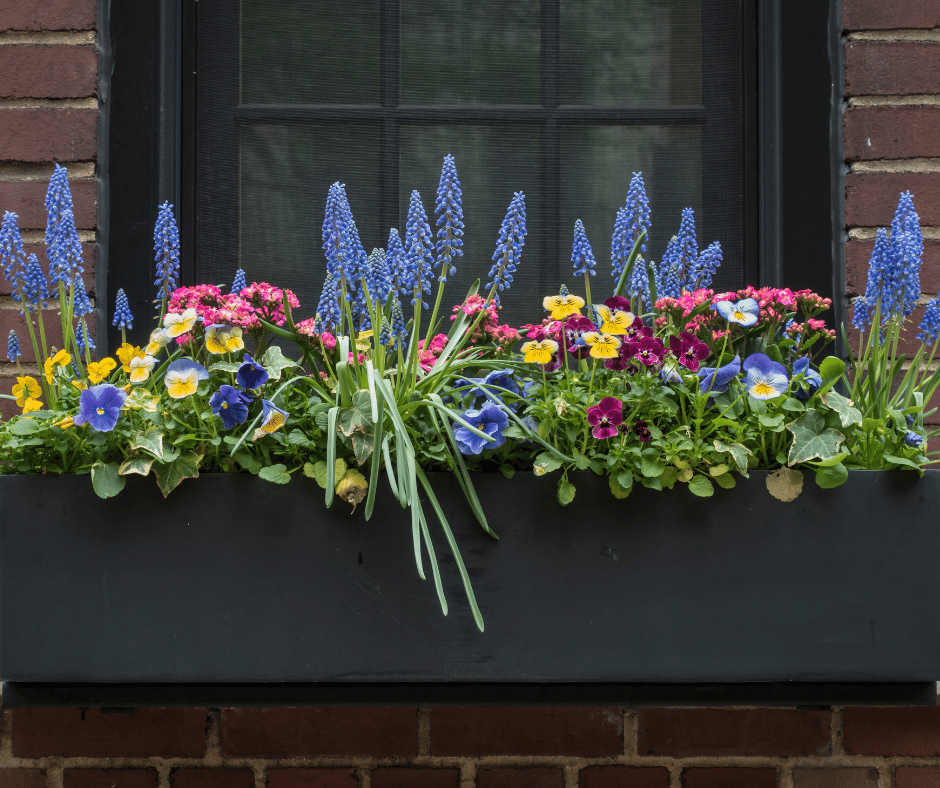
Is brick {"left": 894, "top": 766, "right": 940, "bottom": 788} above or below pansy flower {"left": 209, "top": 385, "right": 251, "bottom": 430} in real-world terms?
below

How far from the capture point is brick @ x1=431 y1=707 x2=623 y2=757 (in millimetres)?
1204

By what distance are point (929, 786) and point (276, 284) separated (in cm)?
137

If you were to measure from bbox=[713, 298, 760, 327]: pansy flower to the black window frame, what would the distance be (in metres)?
0.45

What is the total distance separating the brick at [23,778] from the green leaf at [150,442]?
0.72m

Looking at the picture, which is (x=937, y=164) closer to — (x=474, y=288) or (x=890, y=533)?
(x=890, y=533)

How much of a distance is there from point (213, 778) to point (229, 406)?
0.70 m

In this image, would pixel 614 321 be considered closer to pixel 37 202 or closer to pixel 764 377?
pixel 764 377

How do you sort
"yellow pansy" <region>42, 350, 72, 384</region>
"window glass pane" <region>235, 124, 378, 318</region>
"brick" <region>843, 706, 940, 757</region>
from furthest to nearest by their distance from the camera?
"window glass pane" <region>235, 124, 378, 318</region>, "brick" <region>843, 706, 940, 757</region>, "yellow pansy" <region>42, 350, 72, 384</region>

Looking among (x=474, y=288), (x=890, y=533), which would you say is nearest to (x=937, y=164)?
(x=890, y=533)

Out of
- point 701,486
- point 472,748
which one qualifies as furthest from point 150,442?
point 472,748

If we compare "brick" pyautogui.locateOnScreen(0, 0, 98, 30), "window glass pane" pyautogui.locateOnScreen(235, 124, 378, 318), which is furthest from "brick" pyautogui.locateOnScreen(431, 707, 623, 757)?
"brick" pyautogui.locateOnScreen(0, 0, 98, 30)

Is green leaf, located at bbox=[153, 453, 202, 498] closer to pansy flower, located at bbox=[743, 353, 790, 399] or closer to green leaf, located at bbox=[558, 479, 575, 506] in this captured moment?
green leaf, located at bbox=[558, 479, 575, 506]

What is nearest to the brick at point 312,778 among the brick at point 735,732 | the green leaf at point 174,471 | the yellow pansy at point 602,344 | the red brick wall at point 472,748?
the red brick wall at point 472,748

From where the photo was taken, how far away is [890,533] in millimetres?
862
